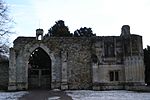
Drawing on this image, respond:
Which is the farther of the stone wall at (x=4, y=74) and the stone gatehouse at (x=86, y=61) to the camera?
the stone wall at (x=4, y=74)

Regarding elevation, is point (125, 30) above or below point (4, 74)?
above

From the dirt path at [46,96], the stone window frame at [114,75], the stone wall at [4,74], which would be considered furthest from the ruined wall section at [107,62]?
the stone wall at [4,74]

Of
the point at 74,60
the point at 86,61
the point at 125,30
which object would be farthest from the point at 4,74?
the point at 125,30

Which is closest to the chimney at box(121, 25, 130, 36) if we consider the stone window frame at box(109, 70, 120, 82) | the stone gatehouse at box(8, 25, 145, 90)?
the stone gatehouse at box(8, 25, 145, 90)

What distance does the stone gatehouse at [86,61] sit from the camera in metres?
28.5

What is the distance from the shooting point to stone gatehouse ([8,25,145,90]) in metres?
28.5

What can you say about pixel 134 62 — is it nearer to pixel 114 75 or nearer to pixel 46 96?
pixel 114 75

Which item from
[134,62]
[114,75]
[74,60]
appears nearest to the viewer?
[134,62]

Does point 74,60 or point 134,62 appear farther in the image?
point 74,60

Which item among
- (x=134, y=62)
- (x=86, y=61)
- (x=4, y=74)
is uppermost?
(x=86, y=61)

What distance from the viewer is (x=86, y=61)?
2961 cm

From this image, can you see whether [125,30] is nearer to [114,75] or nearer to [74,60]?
[114,75]

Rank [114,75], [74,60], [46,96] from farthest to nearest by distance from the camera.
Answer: [74,60], [114,75], [46,96]

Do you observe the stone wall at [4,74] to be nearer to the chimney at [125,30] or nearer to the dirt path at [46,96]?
the dirt path at [46,96]
